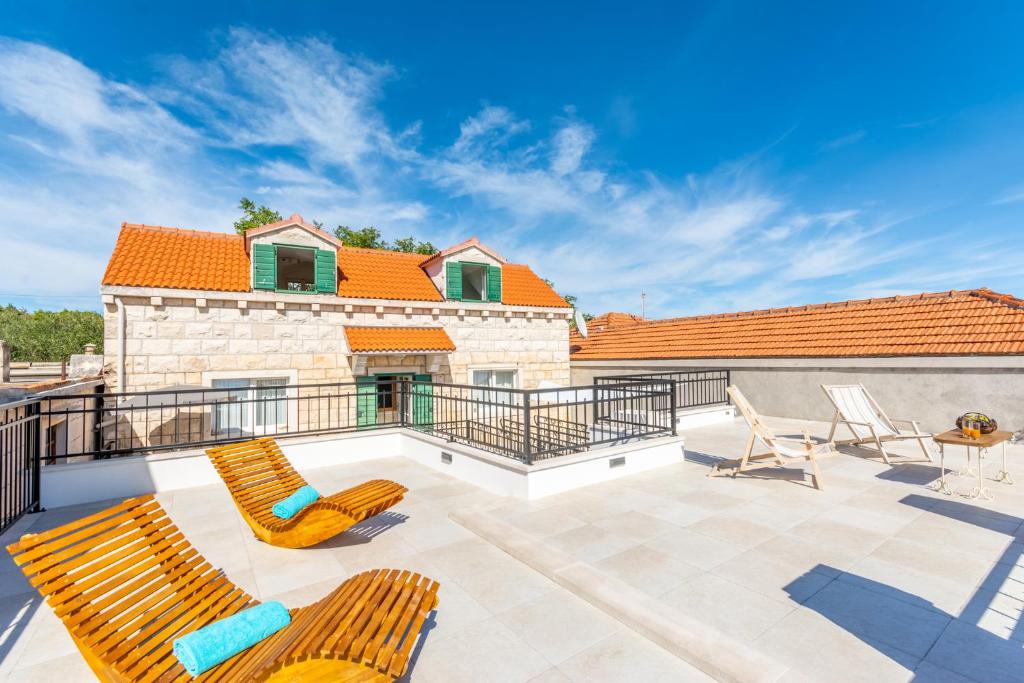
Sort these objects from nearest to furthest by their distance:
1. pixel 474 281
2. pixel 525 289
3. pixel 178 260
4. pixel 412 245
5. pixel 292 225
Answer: pixel 178 260 < pixel 292 225 < pixel 474 281 < pixel 525 289 < pixel 412 245

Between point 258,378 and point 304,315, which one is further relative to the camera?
point 304,315

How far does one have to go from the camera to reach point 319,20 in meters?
13.4

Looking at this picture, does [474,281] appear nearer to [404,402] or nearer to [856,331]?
[404,402]

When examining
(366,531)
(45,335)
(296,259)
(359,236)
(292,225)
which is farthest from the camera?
(45,335)

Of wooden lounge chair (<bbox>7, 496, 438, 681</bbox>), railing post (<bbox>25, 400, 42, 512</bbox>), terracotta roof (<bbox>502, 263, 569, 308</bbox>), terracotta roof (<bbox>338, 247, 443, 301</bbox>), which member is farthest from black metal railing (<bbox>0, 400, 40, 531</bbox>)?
terracotta roof (<bbox>502, 263, 569, 308</bbox>)

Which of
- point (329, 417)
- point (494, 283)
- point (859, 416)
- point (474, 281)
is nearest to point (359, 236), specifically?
point (474, 281)

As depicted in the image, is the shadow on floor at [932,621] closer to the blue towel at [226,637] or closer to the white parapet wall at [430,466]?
the white parapet wall at [430,466]

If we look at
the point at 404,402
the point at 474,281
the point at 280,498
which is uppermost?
the point at 474,281

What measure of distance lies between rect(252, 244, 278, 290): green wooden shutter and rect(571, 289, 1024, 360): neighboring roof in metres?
12.2

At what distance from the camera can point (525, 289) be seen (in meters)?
17.5

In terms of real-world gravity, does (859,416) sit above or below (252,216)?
below

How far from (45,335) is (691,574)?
175ft

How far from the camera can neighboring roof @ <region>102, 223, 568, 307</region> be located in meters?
11.2

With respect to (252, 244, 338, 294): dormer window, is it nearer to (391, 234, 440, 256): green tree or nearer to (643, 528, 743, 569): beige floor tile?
(643, 528, 743, 569): beige floor tile
